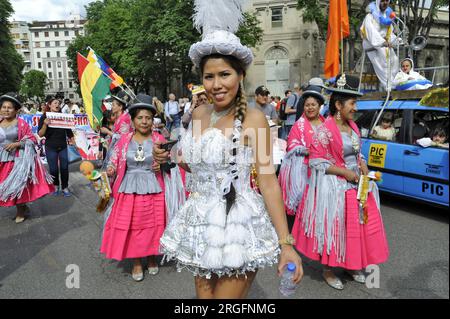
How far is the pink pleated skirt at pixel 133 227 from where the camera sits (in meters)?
3.80

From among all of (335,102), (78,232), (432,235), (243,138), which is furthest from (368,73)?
(243,138)

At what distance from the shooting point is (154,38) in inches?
1009

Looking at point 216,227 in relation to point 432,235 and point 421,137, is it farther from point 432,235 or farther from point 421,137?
point 421,137

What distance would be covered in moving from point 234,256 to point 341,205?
1.95 metres

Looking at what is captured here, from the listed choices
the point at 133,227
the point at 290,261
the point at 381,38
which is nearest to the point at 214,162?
the point at 290,261

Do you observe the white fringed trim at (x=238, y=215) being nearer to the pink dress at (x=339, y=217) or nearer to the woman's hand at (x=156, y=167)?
the pink dress at (x=339, y=217)

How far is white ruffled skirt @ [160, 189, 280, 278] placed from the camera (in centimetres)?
189

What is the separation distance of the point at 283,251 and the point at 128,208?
2339 mm

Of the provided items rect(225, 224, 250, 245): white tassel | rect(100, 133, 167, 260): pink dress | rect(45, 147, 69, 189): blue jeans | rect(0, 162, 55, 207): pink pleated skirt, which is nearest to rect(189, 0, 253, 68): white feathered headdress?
rect(225, 224, 250, 245): white tassel

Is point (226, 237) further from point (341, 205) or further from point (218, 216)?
point (341, 205)

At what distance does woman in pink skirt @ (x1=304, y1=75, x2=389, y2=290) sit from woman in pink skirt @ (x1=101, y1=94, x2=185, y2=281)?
1.59 metres

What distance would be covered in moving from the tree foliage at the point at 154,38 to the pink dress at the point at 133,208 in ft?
61.7

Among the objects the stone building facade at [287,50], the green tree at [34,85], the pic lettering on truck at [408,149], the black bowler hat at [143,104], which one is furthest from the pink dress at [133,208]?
the green tree at [34,85]

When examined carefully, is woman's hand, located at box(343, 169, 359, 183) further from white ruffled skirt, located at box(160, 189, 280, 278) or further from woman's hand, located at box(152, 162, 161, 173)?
woman's hand, located at box(152, 162, 161, 173)
